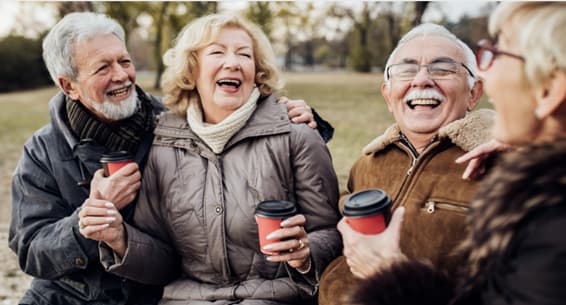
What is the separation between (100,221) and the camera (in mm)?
2520

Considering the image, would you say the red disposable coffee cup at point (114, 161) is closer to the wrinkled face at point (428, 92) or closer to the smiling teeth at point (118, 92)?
the smiling teeth at point (118, 92)

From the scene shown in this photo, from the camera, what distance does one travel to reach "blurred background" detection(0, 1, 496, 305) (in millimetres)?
7265

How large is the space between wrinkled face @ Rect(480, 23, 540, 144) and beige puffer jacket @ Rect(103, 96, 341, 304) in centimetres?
120

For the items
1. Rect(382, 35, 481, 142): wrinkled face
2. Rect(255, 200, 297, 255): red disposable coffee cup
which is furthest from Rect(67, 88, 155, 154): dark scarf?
Rect(382, 35, 481, 142): wrinkled face

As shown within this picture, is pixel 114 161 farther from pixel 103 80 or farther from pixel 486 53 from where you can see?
pixel 486 53

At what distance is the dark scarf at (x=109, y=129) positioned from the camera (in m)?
2.98


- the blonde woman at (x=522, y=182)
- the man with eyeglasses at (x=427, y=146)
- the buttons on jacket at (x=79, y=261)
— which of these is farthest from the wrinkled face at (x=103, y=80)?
the blonde woman at (x=522, y=182)

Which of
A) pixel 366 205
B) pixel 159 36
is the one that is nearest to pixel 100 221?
pixel 366 205

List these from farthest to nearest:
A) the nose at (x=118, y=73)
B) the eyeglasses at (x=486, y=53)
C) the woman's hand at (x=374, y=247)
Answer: the nose at (x=118, y=73) → the woman's hand at (x=374, y=247) → the eyeglasses at (x=486, y=53)

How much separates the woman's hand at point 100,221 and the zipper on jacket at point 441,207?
4.83ft

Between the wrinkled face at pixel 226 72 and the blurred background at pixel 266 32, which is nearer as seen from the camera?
the wrinkled face at pixel 226 72

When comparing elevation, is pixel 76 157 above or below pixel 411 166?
below

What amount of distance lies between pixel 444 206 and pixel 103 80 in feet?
6.47

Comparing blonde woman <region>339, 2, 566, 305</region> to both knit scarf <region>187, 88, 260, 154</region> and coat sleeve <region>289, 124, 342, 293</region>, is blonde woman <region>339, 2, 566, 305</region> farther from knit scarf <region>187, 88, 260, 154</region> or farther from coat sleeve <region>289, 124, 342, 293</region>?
knit scarf <region>187, 88, 260, 154</region>
